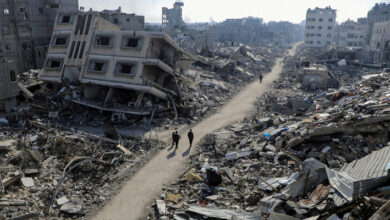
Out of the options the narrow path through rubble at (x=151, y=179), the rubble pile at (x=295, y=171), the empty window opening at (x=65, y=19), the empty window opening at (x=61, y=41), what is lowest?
the narrow path through rubble at (x=151, y=179)

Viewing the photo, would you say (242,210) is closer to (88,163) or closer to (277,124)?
(88,163)

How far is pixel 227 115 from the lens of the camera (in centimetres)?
2798

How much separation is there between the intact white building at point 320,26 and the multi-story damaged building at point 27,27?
225ft

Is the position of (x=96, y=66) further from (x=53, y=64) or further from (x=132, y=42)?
(x=53, y=64)

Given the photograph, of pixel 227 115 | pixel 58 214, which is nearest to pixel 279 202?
pixel 58 214

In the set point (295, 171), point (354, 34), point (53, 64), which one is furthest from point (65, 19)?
point (354, 34)

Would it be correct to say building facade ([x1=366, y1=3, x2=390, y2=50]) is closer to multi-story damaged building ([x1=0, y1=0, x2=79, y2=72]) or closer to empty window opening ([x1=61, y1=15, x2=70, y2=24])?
multi-story damaged building ([x1=0, y1=0, x2=79, y2=72])

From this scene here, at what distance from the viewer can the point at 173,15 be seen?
3494 inches

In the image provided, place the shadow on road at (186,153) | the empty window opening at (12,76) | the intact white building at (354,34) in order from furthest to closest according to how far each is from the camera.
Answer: the intact white building at (354,34)
the empty window opening at (12,76)
the shadow on road at (186,153)

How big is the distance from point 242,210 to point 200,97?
70.3 ft

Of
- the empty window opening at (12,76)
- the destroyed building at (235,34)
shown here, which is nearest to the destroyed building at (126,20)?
the empty window opening at (12,76)

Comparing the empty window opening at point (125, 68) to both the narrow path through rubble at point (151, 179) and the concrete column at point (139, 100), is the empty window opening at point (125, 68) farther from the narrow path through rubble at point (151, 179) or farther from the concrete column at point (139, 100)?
the narrow path through rubble at point (151, 179)

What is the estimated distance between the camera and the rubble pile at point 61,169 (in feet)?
41.6

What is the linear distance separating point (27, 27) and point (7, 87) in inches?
792
